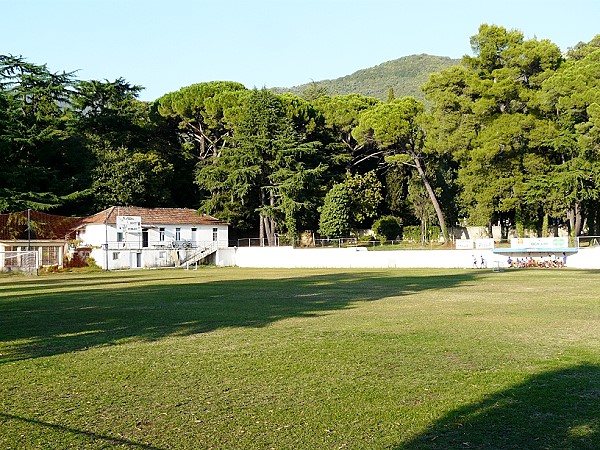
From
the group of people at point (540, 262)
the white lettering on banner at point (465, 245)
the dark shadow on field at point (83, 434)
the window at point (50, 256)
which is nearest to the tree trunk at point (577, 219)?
Result: the group of people at point (540, 262)

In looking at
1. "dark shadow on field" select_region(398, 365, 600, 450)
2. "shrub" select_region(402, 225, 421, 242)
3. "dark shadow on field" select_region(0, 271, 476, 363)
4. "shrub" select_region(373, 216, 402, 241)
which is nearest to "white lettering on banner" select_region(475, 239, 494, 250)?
"shrub" select_region(402, 225, 421, 242)

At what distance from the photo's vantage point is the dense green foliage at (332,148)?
189 ft

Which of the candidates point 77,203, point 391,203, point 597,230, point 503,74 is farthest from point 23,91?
point 597,230

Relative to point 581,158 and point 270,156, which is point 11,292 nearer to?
point 270,156

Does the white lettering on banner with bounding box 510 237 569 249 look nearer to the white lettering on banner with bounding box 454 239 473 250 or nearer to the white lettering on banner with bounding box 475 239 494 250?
the white lettering on banner with bounding box 475 239 494 250

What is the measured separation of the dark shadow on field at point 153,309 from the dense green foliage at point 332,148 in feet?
91.5

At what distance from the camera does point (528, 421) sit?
7.94 m

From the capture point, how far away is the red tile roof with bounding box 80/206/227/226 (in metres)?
61.9

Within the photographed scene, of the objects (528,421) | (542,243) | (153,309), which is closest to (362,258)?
(542,243)

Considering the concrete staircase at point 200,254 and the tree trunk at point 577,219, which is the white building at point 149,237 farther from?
the tree trunk at point 577,219

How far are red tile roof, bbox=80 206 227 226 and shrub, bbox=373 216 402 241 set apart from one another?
15476 millimetres

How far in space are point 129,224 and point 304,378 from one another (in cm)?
5082

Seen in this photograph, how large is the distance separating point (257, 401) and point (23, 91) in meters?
66.5

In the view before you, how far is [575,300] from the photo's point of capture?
2297 cm
